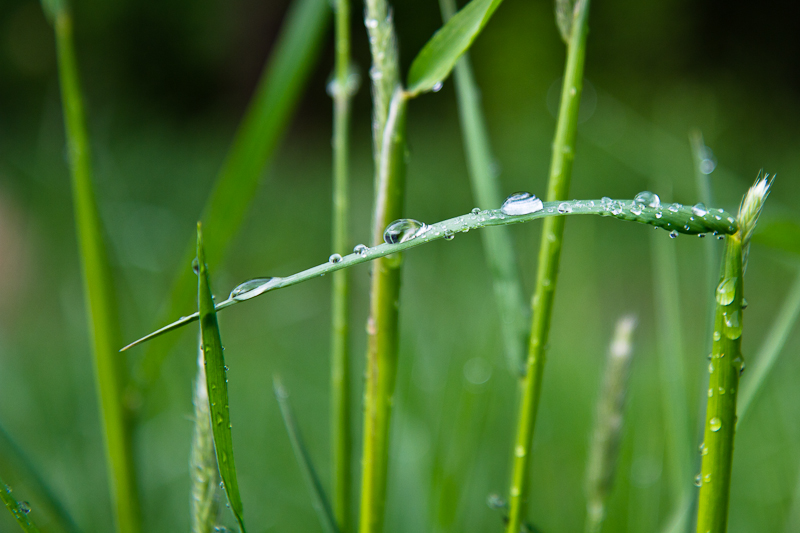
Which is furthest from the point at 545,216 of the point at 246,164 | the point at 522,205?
the point at 246,164

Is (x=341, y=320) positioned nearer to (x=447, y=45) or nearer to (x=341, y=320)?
(x=341, y=320)

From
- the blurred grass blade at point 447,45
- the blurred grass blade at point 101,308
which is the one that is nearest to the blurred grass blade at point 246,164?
the blurred grass blade at point 101,308

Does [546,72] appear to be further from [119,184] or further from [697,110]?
[119,184]

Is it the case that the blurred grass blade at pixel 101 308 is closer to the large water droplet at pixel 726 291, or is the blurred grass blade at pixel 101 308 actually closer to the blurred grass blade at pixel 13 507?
the blurred grass blade at pixel 13 507

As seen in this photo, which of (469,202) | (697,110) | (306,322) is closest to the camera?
(306,322)

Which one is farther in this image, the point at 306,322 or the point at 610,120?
the point at 610,120

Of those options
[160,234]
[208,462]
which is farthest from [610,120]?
[208,462]

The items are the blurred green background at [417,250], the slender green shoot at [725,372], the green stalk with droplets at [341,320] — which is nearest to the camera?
the slender green shoot at [725,372]

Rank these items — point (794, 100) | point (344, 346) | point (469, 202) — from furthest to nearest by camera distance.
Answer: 1. point (794, 100)
2. point (469, 202)
3. point (344, 346)
